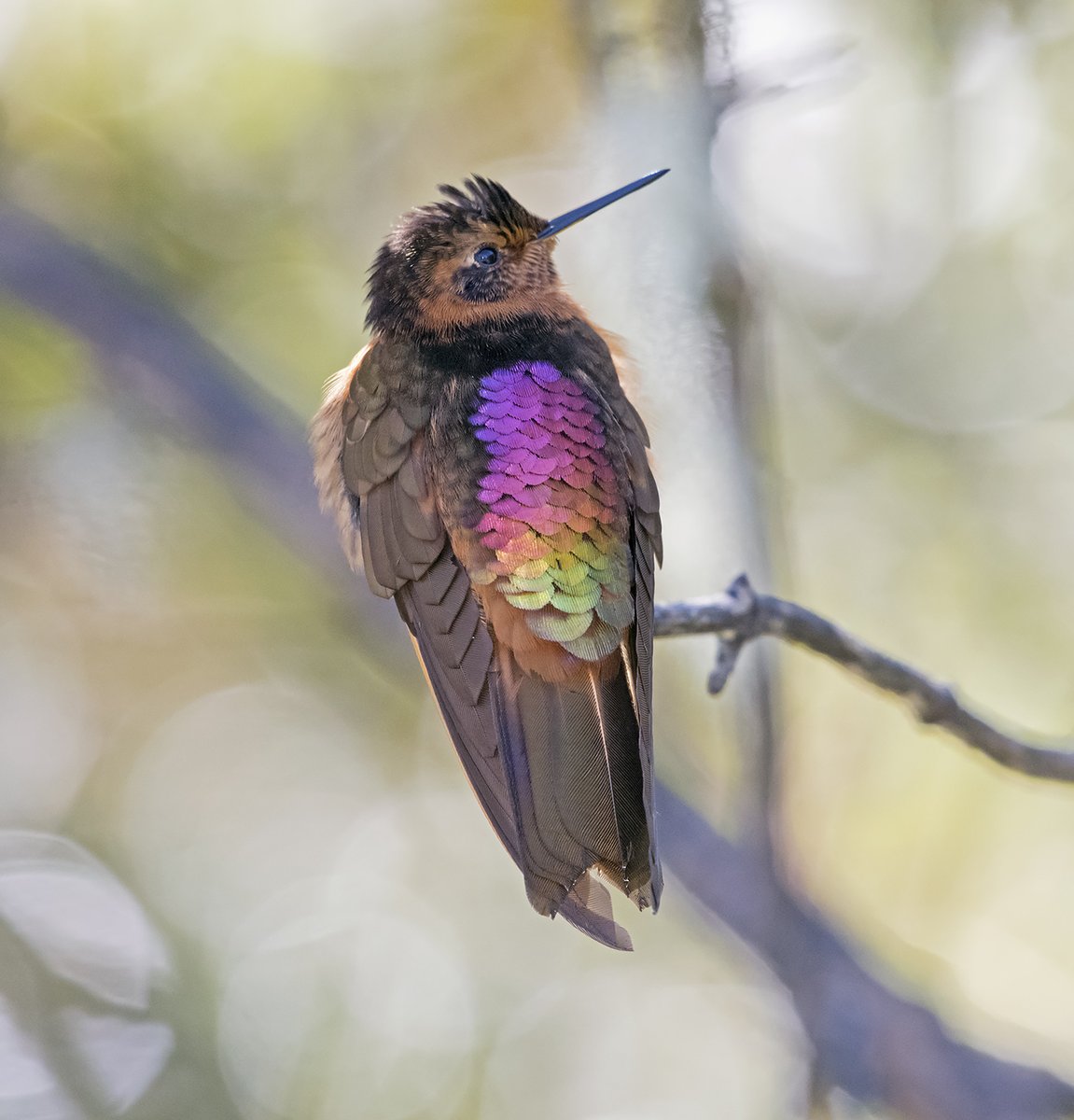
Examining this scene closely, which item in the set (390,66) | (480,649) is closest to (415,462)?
(480,649)

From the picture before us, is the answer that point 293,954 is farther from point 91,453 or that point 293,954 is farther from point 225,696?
point 91,453

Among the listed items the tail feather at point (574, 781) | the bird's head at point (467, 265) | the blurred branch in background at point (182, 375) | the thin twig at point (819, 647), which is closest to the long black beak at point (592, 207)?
the bird's head at point (467, 265)

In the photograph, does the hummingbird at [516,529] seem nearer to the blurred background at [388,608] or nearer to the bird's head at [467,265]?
the bird's head at [467,265]

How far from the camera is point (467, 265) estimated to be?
350cm

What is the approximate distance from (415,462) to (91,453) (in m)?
3.35

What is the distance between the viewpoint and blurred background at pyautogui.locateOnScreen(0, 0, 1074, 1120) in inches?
220

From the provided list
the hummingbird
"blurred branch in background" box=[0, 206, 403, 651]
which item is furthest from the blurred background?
the hummingbird

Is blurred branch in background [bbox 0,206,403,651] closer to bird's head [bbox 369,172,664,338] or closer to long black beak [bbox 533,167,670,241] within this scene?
bird's head [bbox 369,172,664,338]

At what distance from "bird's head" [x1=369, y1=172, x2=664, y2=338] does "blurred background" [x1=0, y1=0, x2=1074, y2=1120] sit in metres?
0.87

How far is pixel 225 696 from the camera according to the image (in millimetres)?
8578

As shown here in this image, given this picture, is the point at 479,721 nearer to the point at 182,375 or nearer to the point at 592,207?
the point at 592,207

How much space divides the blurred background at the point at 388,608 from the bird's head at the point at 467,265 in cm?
87

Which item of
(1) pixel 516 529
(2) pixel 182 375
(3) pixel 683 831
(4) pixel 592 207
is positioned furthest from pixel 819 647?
(2) pixel 182 375

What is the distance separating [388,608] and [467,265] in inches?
83.0
